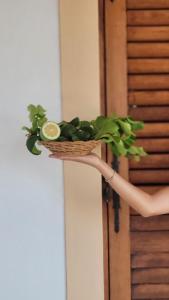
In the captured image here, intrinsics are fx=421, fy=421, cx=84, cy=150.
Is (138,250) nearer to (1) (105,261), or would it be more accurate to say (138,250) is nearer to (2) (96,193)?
(1) (105,261)

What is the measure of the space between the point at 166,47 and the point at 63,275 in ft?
2.31

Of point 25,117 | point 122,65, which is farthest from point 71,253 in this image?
point 122,65

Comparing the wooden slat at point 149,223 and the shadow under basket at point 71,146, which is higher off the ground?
the shadow under basket at point 71,146

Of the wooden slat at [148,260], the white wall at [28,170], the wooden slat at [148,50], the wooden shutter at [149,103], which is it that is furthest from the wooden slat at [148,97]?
the wooden slat at [148,260]

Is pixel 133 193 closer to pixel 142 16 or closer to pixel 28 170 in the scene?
pixel 28 170

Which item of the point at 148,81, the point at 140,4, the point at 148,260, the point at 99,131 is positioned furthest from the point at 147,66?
the point at 148,260

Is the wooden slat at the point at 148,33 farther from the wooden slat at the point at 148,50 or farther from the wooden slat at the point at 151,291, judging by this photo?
the wooden slat at the point at 151,291

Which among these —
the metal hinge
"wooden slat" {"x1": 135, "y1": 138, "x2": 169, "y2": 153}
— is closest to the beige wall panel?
the metal hinge

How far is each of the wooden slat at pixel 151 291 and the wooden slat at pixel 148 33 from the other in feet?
2.29

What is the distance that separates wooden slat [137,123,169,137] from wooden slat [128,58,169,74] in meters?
0.15

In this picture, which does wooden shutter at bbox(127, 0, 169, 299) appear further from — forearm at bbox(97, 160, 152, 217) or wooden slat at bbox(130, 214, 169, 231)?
forearm at bbox(97, 160, 152, 217)

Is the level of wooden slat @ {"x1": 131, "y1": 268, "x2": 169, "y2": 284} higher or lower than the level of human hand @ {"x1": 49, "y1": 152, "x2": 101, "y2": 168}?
lower

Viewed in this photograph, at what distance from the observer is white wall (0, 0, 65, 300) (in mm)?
1162

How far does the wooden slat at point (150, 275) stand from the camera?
121cm
